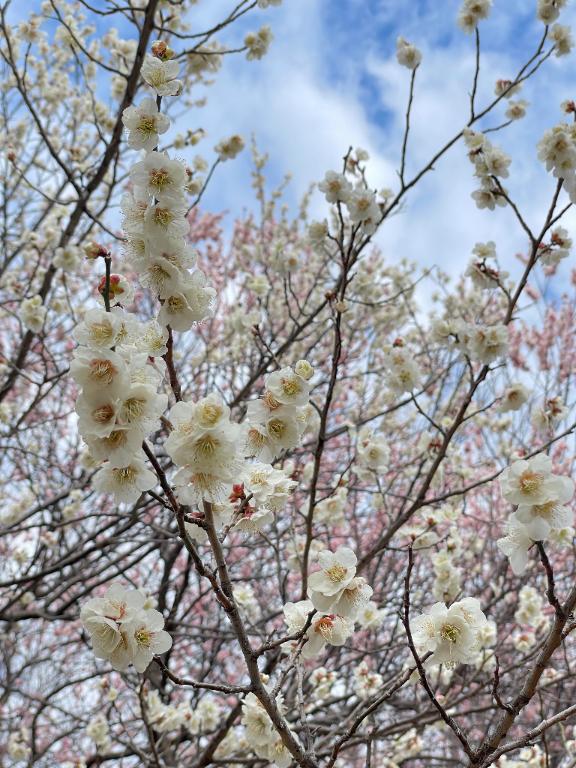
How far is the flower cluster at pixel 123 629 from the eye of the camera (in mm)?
1282

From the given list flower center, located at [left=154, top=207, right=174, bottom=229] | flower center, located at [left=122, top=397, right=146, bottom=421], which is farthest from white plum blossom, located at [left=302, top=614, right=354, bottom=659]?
flower center, located at [left=154, top=207, right=174, bottom=229]

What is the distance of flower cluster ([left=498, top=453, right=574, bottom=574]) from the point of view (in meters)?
Answer: 1.30

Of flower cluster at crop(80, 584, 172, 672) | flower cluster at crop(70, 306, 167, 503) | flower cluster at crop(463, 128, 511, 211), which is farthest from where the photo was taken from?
flower cluster at crop(463, 128, 511, 211)

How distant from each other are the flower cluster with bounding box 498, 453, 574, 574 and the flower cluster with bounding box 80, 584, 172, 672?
875 mm

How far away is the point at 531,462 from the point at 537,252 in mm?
2219

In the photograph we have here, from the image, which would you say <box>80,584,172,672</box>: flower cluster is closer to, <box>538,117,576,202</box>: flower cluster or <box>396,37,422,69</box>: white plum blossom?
<box>538,117,576,202</box>: flower cluster

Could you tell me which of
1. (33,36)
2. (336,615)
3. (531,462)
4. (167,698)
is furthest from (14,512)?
(531,462)

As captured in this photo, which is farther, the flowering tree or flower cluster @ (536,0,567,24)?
flower cluster @ (536,0,567,24)

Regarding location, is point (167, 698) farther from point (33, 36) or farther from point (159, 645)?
point (33, 36)

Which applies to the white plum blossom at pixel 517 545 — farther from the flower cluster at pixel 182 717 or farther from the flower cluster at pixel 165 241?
the flower cluster at pixel 182 717

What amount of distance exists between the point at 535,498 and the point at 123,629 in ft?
3.24

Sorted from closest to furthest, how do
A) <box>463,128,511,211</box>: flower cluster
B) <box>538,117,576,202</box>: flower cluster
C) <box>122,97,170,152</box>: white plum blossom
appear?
1. <box>122,97,170,152</box>: white plum blossom
2. <box>538,117,576,202</box>: flower cluster
3. <box>463,128,511,211</box>: flower cluster

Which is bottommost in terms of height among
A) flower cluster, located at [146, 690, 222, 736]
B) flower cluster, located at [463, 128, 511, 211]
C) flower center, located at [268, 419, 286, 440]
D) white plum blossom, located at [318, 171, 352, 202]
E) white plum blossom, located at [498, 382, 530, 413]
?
flower center, located at [268, 419, 286, 440]

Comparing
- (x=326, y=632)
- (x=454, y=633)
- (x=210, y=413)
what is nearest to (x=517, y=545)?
(x=454, y=633)
